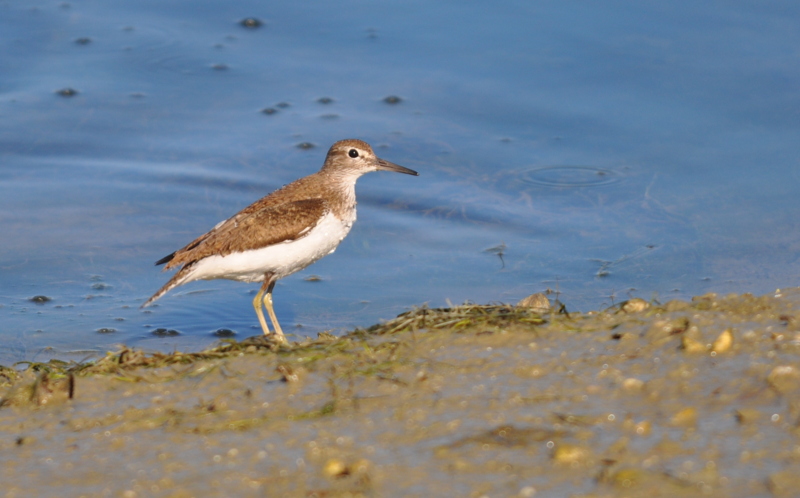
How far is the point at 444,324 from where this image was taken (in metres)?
5.51

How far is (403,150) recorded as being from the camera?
33.0 feet

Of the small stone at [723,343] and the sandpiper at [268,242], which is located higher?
the small stone at [723,343]

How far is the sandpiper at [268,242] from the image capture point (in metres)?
6.94

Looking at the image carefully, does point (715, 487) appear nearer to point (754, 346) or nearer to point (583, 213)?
point (754, 346)

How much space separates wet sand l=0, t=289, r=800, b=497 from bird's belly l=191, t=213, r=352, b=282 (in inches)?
51.4

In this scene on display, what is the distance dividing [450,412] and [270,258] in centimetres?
300

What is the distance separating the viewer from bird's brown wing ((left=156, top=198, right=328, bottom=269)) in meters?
6.95

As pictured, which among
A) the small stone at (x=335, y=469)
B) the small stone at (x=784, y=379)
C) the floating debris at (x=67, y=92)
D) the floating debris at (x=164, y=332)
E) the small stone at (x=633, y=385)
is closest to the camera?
the small stone at (x=335, y=469)

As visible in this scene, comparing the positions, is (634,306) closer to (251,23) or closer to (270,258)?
(270,258)

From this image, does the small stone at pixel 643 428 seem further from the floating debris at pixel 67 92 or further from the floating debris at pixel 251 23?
the floating debris at pixel 251 23

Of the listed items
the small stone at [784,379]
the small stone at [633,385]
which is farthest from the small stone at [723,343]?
the small stone at [633,385]

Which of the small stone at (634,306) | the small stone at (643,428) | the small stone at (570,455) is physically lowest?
the small stone at (634,306)

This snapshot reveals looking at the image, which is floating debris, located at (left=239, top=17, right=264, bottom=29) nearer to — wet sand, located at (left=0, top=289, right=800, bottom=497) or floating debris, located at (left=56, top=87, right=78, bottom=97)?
floating debris, located at (left=56, top=87, right=78, bottom=97)

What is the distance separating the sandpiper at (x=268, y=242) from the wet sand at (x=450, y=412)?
134cm
